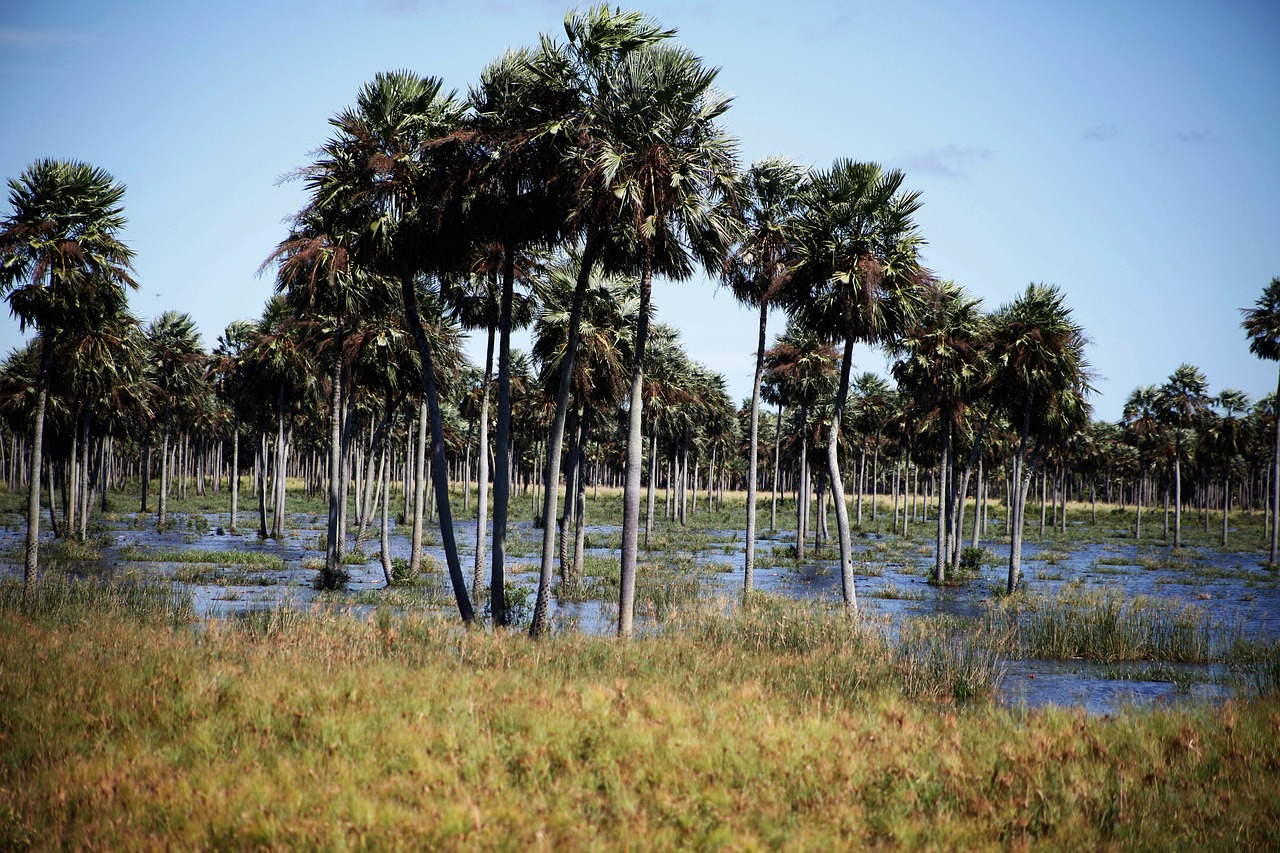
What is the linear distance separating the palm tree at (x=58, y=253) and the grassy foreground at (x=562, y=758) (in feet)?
34.1

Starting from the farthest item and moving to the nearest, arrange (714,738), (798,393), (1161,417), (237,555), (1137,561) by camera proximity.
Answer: (1161,417), (1137,561), (798,393), (237,555), (714,738)

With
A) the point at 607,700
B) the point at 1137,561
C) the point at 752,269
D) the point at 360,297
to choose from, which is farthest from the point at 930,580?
the point at 607,700

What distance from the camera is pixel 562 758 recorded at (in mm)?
9094

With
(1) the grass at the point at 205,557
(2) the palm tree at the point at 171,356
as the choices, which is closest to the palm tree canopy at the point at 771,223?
(1) the grass at the point at 205,557

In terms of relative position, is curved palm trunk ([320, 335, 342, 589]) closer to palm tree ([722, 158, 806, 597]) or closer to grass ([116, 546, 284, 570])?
grass ([116, 546, 284, 570])

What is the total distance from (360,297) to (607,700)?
1715 cm

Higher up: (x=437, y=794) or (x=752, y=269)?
(x=752, y=269)

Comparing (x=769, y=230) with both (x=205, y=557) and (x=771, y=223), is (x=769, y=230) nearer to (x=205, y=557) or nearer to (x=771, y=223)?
(x=771, y=223)

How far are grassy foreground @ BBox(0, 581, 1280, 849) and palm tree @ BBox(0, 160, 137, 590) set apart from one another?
1038cm

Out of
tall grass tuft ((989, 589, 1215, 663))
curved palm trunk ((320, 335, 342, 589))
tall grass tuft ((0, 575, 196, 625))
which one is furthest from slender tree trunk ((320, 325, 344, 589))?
tall grass tuft ((989, 589, 1215, 663))

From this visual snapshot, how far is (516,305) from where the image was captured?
77.5ft

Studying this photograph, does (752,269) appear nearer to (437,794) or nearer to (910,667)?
(910,667)

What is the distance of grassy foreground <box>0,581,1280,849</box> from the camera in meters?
7.55

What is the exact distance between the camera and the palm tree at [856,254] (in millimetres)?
22516
